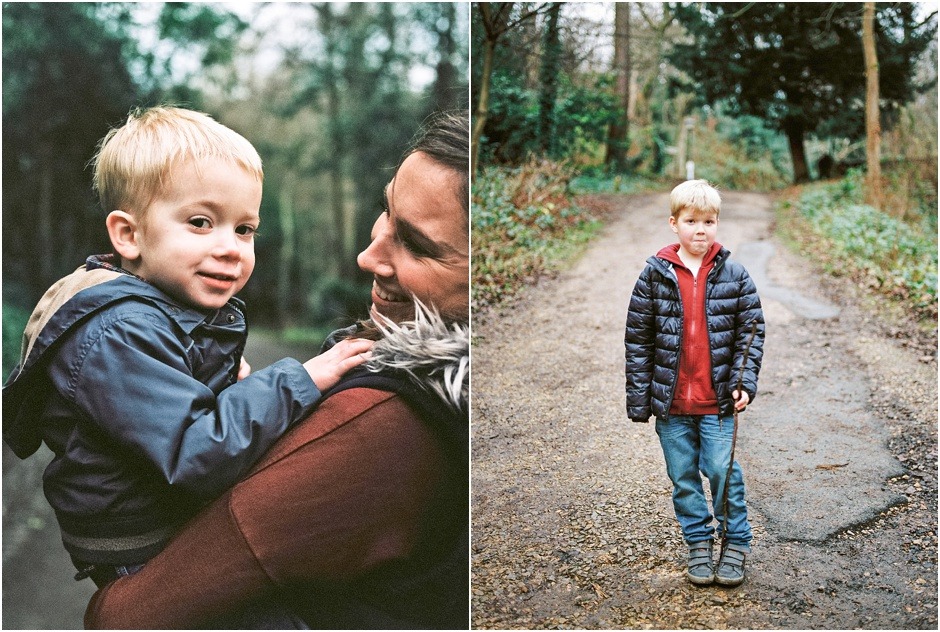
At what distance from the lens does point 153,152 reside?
8.17 ft

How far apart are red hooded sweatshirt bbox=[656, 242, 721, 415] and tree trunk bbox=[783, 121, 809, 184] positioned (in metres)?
1.25

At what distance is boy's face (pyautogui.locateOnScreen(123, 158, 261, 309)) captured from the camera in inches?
96.9

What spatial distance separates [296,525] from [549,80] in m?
2.16

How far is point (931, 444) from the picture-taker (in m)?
3.25

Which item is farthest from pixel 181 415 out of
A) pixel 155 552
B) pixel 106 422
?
pixel 155 552

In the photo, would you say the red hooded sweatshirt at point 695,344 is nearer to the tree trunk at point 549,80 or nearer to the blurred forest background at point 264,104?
the blurred forest background at point 264,104

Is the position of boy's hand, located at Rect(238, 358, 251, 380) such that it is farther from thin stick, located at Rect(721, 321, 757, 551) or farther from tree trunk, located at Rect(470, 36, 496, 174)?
thin stick, located at Rect(721, 321, 757, 551)

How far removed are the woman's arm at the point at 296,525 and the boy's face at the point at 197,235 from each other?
51 cm

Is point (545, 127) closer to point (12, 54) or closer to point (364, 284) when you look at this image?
point (364, 284)

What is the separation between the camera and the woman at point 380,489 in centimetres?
250

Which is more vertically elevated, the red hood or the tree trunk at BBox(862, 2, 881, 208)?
the tree trunk at BBox(862, 2, 881, 208)

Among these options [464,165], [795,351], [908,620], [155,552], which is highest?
[464,165]

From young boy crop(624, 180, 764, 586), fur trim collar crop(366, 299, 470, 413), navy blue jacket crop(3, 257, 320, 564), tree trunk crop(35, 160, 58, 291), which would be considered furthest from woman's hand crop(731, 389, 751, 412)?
tree trunk crop(35, 160, 58, 291)

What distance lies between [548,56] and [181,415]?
216 centimetres
